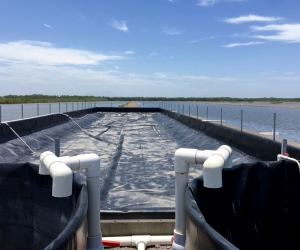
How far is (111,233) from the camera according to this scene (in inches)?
211

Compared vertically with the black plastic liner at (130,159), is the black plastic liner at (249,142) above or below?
above

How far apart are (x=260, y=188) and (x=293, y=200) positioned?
0.55m

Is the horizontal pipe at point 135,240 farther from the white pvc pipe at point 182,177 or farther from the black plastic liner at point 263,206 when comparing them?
the black plastic liner at point 263,206

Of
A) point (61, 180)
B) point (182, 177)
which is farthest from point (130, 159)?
point (61, 180)

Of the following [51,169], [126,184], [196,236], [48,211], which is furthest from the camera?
[126,184]

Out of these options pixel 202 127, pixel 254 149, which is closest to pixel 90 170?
pixel 254 149

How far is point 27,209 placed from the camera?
15.9 feet

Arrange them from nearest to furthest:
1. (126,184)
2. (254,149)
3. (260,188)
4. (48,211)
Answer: (48,211), (260,188), (126,184), (254,149)

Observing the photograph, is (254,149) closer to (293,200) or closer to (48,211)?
(293,200)

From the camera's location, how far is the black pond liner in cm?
460

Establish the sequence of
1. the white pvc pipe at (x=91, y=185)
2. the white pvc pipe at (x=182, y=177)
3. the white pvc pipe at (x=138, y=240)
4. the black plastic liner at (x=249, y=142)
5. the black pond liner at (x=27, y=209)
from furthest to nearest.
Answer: the black plastic liner at (x=249, y=142) < the white pvc pipe at (x=138, y=240) < the black pond liner at (x=27, y=209) < the white pvc pipe at (x=182, y=177) < the white pvc pipe at (x=91, y=185)

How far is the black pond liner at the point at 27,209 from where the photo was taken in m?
4.60

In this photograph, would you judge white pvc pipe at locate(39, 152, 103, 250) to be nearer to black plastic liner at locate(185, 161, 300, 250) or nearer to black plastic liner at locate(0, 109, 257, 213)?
black plastic liner at locate(0, 109, 257, 213)

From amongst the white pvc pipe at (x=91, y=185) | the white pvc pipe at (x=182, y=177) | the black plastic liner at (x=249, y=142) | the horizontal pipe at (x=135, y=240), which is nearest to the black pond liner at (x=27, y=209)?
the white pvc pipe at (x=91, y=185)
